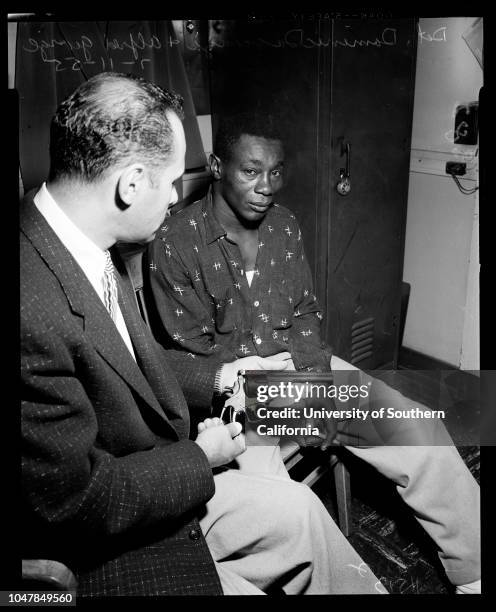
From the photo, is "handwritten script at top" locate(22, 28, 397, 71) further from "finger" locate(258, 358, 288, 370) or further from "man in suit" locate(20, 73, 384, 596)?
"finger" locate(258, 358, 288, 370)

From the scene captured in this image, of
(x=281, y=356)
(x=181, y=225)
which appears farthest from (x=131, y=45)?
(x=281, y=356)

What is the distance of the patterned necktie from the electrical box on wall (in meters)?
2.18

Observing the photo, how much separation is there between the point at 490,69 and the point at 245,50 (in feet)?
4.59

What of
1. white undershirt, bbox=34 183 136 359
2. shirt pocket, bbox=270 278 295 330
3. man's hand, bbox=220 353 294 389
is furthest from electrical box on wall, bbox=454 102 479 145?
white undershirt, bbox=34 183 136 359

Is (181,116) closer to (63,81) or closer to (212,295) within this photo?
(212,295)

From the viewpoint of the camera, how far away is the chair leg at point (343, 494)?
82.0 inches

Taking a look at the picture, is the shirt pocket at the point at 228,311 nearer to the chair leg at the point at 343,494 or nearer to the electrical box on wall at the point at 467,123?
the chair leg at the point at 343,494

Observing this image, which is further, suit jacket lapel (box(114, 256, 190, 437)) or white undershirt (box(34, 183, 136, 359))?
suit jacket lapel (box(114, 256, 190, 437))

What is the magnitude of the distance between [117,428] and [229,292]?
3.00 ft

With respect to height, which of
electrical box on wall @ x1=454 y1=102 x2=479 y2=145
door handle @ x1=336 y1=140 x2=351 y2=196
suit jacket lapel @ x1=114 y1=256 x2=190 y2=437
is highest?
electrical box on wall @ x1=454 y1=102 x2=479 y2=145

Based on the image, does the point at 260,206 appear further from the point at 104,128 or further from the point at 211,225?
the point at 104,128

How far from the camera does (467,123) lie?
2904 mm

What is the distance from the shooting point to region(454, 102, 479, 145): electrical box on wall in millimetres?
2869

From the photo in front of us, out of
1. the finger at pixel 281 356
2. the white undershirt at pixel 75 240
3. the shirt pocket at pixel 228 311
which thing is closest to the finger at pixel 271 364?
the finger at pixel 281 356
